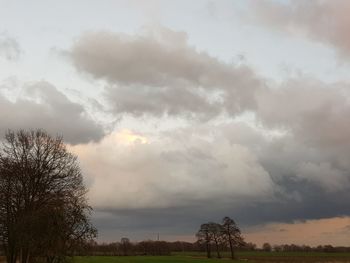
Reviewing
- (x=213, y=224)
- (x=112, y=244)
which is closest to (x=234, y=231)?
(x=213, y=224)

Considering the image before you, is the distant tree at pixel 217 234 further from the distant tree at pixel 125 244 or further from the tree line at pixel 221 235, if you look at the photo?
the distant tree at pixel 125 244

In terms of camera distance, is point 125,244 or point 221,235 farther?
point 125,244

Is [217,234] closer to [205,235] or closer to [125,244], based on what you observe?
[205,235]

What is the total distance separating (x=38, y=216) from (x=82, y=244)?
13.8 feet

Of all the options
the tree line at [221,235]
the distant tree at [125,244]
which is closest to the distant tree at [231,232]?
the tree line at [221,235]

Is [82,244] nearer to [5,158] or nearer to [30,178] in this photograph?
[30,178]

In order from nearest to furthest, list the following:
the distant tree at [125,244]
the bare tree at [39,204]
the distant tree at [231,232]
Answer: the bare tree at [39,204], the distant tree at [231,232], the distant tree at [125,244]

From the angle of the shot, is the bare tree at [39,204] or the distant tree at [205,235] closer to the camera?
the bare tree at [39,204]

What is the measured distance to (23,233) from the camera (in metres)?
38.6

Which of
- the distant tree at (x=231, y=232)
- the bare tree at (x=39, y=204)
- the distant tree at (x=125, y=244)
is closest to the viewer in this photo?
the bare tree at (x=39, y=204)

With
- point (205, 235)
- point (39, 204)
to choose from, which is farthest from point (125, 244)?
point (39, 204)

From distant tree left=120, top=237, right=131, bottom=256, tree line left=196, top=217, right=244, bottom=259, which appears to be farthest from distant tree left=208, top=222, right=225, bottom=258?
distant tree left=120, top=237, right=131, bottom=256

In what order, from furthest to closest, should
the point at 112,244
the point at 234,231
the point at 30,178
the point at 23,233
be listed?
the point at 112,244, the point at 234,231, the point at 30,178, the point at 23,233

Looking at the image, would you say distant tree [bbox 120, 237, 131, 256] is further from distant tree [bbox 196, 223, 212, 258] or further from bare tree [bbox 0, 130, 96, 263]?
bare tree [bbox 0, 130, 96, 263]
